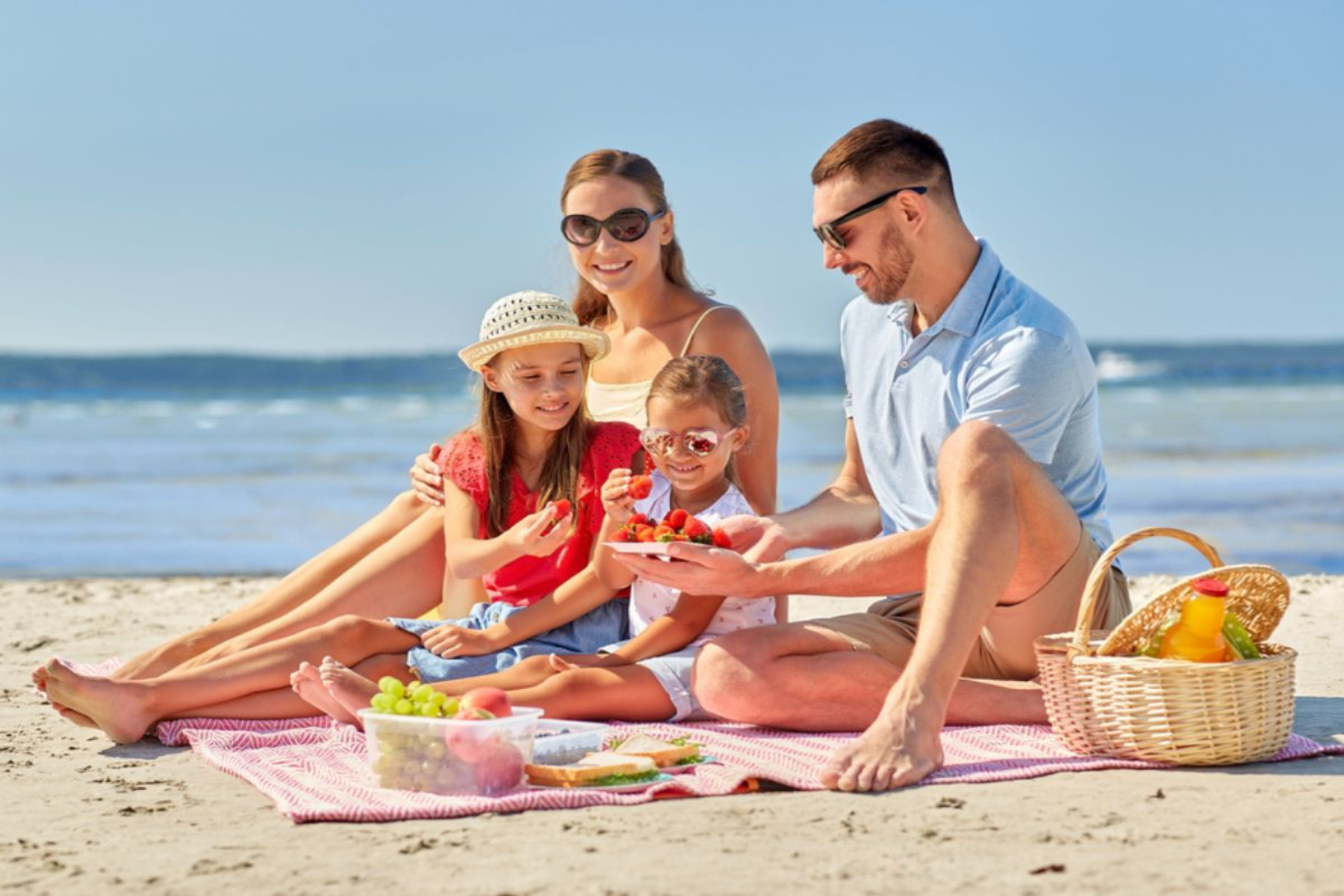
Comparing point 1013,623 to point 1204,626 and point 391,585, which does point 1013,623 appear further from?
point 391,585

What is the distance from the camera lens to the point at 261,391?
3844cm

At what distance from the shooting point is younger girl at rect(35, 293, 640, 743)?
5.03m

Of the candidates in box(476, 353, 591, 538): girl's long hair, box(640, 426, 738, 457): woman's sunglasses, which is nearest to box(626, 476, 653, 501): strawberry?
box(640, 426, 738, 457): woman's sunglasses

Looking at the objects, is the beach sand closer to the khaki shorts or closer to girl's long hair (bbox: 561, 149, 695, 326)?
the khaki shorts

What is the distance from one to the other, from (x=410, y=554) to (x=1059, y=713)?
2306mm

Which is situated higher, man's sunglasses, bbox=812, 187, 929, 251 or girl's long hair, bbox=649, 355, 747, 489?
man's sunglasses, bbox=812, 187, 929, 251

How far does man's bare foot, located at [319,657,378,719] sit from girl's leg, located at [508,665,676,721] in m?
0.45

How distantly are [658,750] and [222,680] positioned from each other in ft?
5.02

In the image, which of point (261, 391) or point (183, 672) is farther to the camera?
point (261, 391)

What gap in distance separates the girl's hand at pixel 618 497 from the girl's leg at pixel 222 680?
78 centimetres

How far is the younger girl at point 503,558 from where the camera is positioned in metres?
5.03

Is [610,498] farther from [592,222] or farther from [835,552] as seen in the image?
[592,222]

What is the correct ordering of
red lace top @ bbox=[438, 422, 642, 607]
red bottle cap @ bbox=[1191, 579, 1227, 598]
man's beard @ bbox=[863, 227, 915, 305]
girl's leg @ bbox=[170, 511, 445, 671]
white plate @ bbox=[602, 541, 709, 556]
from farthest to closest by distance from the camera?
girl's leg @ bbox=[170, 511, 445, 671], red lace top @ bbox=[438, 422, 642, 607], man's beard @ bbox=[863, 227, 915, 305], white plate @ bbox=[602, 541, 709, 556], red bottle cap @ bbox=[1191, 579, 1227, 598]

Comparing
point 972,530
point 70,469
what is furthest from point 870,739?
point 70,469
